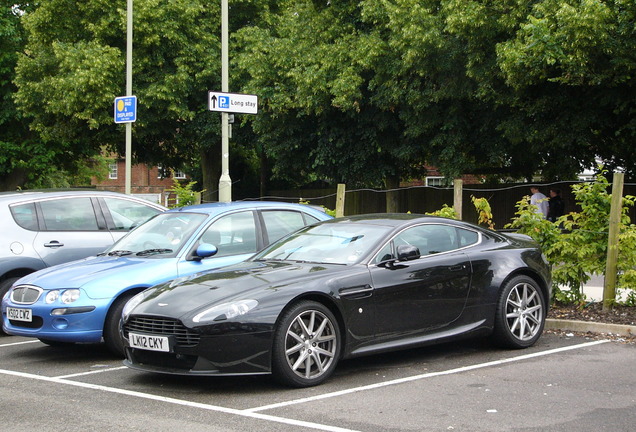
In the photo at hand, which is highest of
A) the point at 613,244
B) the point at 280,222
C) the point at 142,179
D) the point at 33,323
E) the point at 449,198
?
the point at 142,179

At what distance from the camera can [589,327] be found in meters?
Answer: 9.80

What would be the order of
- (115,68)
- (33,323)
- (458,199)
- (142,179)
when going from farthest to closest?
(142,179) < (115,68) < (458,199) < (33,323)

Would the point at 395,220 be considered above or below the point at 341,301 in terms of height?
above

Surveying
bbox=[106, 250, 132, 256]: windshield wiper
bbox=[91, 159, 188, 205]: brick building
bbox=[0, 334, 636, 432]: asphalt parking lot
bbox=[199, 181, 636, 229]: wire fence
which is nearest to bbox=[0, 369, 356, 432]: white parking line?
bbox=[0, 334, 636, 432]: asphalt parking lot

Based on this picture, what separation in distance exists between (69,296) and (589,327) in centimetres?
565

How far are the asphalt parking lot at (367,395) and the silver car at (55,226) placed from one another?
2.17 meters

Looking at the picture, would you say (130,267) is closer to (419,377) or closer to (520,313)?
(419,377)

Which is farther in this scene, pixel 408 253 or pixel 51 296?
pixel 51 296

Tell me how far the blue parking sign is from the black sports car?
929 cm

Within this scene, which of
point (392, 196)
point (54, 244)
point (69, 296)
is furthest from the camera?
point (392, 196)

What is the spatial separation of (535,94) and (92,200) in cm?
1677

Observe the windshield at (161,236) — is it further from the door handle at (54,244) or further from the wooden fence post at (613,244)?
the wooden fence post at (613,244)

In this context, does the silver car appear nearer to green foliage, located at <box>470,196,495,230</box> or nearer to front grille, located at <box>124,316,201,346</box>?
front grille, located at <box>124,316,201,346</box>

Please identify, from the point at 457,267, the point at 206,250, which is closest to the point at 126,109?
the point at 206,250
